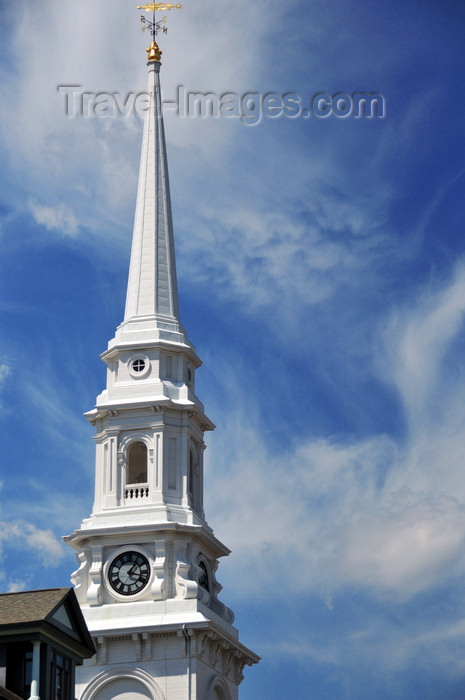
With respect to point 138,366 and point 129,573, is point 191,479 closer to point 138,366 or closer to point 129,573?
point 138,366

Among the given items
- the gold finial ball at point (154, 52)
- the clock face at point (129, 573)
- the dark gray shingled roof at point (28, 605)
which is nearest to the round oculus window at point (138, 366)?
the clock face at point (129, 573)

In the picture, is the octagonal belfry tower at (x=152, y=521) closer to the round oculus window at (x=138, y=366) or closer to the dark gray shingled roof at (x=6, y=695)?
the round oculus window at (x=138, y=366)

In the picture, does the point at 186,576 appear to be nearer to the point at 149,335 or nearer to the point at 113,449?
the point at 113,449

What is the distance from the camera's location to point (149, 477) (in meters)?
84.3

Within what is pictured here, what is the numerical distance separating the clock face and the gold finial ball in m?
31.8

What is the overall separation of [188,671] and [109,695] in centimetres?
433

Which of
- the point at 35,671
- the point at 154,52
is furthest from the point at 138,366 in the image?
the point at 35,671

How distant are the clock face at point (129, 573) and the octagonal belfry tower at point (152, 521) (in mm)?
53

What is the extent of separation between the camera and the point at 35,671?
2133 inches

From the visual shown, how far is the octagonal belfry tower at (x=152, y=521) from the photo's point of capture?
259 ft

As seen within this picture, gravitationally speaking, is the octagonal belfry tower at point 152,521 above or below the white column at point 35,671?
above

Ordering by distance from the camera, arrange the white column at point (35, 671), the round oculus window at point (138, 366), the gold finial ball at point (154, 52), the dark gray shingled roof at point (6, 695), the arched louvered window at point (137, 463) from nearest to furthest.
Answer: the dark gray shingled roof at point (6, 695), the white column at point (35, 671), the arched louvered window at point (137, 463), the round oculus window at point (138, 366), the gold finial ball at point (154, 52)

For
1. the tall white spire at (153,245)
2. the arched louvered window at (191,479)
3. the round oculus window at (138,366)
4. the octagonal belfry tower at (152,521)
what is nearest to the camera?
the octagonal belfry tower at (152,521)

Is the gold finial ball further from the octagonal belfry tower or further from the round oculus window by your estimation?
the round oculus window
